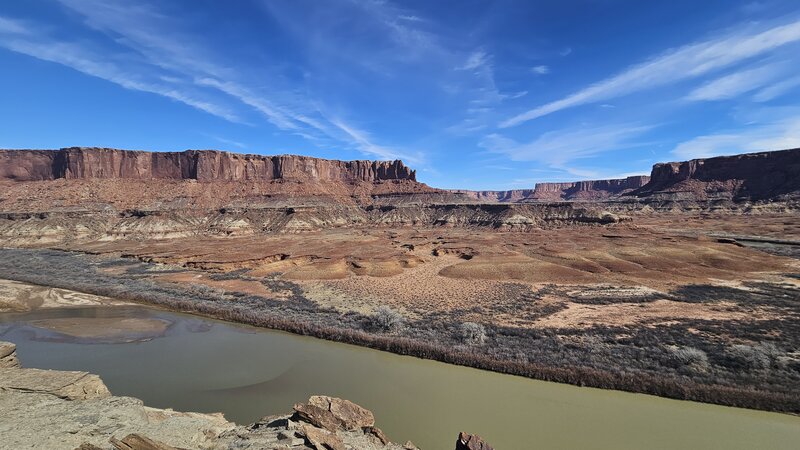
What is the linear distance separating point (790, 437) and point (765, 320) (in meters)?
12.5

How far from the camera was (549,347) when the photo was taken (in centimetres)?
1756

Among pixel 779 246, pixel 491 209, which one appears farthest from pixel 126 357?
pixel 491 209

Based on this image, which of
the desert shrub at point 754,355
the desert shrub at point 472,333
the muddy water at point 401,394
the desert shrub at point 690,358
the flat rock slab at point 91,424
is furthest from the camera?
the desert shrub at point 472,333

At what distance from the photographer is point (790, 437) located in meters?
11.3

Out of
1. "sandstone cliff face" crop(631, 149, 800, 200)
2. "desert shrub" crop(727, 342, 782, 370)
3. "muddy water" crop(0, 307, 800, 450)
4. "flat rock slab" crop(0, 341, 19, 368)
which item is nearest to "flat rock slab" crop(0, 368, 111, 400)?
"flat rock slab" crop(0, 341, 19, 368)

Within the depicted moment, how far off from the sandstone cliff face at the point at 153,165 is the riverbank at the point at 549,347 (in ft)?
256

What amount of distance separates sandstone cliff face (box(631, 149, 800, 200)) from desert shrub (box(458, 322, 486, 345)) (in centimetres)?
11525

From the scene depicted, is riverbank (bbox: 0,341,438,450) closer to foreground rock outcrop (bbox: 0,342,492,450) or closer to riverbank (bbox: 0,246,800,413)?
foreground rock outcrop (bbox: 0,342,492,450)

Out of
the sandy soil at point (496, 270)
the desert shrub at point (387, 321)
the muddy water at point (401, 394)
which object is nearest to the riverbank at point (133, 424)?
the muddy water at point (401, 394)

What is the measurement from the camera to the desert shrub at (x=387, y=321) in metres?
20.9

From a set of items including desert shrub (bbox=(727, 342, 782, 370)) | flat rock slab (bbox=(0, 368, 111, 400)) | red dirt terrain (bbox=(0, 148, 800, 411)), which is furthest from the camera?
red dirt terrain (bbox=(0, 148, 800, 411))

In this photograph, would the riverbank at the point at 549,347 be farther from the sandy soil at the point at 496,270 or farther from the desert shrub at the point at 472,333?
the sandy soil at the point at 496,270

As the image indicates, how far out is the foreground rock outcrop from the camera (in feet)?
28.7

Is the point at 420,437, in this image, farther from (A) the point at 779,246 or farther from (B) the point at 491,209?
(B) the point at 491,209
